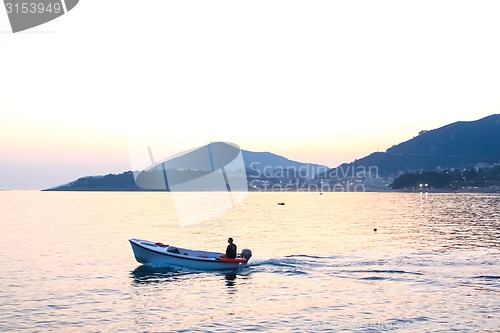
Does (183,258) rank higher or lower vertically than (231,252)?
lower

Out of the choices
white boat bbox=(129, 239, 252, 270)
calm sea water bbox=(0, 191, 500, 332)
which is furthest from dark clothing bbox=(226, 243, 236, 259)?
calm sea water bbox=(0, 191, 500, 332)

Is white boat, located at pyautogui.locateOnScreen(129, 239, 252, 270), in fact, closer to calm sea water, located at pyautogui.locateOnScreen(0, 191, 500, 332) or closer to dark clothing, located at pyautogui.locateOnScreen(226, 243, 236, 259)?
dark clothing, located at pyautogui.locateOnScreen(226, 243, 236, 259)

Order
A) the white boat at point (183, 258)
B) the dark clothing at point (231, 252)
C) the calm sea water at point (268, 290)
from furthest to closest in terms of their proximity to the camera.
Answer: the dark clothing at point (231, 252)
the white boat at point (183, 258)
the calm sea water at point (268, 290)

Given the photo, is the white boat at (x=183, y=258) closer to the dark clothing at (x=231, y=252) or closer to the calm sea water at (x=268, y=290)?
the dark clothing at (x=231, y=252)

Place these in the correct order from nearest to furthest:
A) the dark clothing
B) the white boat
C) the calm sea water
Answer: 1. the calm sea water
2. the white boat
3. the dark clothing

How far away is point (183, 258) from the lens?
38.3 meters

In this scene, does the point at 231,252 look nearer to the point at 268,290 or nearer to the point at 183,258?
the point at 183,258

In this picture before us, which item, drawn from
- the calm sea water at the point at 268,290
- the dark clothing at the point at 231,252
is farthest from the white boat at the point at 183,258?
the calm sea water at the point at 268,290

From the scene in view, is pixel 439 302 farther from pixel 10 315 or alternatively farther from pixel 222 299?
pixel 10 315

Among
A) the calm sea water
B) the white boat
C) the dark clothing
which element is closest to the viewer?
the calm sea water

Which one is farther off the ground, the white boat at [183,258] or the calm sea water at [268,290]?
the white boat at [183,258]

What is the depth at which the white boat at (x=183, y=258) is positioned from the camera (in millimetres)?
38125

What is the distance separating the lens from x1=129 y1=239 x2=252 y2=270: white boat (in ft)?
125

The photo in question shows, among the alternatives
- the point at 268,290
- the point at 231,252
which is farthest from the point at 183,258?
the point at 268,290
